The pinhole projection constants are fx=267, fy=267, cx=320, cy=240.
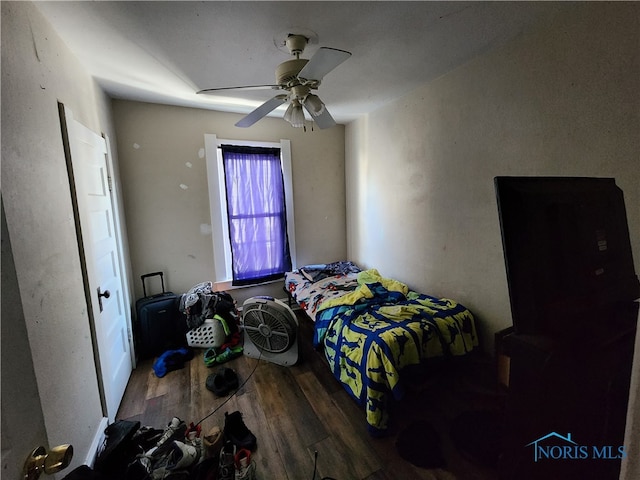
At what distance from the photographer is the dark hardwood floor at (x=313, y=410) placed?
1.48m

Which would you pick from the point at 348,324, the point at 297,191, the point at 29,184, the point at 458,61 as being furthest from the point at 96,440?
the point at 458,61

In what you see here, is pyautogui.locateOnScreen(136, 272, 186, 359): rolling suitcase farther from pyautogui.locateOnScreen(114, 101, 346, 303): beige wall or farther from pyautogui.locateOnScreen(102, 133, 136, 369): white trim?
pyautogui.locateOnScreen(114, 101, 346, 303): beige wall

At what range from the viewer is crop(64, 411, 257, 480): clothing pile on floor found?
1.36 meters

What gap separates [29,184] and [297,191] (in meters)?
2.52

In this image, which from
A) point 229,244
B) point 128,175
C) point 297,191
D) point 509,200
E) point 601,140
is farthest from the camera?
point 297,191

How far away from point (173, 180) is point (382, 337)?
2.56 metres

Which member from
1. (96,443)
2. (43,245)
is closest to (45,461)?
(43,245)

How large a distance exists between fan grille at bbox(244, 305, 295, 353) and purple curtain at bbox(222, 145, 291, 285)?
0.88m

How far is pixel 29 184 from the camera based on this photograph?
110cm

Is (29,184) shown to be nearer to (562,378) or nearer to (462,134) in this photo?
(562,378)

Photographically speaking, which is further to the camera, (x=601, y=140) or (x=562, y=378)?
(x=601, y=140)

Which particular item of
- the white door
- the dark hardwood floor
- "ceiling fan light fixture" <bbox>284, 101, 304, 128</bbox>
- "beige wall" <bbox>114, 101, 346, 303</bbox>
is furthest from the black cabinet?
"beige wall" <bbox>114, 101, 346, 303</bbox>

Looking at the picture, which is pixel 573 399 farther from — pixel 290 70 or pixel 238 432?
pixel 290 70

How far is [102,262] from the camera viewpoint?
1912 millimetres
